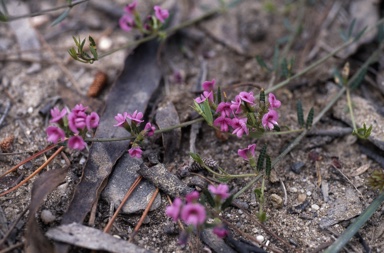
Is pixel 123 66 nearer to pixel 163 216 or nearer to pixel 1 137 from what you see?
pixel 1 137

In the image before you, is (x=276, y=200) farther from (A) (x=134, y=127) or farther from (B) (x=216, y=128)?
(A) (x=134, y=127)

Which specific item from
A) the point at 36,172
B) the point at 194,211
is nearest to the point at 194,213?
the point at 194,211

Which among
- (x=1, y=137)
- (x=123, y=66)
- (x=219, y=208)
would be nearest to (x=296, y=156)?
(x=219, y=208)

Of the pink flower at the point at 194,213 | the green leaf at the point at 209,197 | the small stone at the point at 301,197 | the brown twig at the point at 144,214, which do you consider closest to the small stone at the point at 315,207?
the small stone at the point at 301,197

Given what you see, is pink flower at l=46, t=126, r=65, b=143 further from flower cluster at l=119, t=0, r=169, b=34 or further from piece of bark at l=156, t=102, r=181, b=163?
flower cluster at l=119, t=0, r=169, b=34

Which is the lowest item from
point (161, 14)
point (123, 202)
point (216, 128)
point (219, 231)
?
point (123, 202)
